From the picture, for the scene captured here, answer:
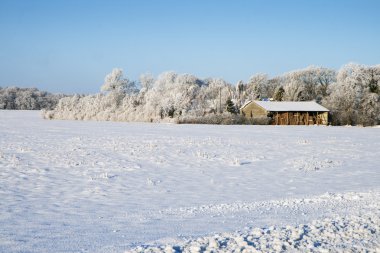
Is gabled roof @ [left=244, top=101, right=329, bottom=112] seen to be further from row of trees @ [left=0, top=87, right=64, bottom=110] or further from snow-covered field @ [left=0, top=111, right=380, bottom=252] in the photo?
row of trees @ [left=0, top=87, right=64, bottom=110]

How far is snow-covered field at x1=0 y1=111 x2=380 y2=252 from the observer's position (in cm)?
661

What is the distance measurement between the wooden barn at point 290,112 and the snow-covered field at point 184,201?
46821 millimetres

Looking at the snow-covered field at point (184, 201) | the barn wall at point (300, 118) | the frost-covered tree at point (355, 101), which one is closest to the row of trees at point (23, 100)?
the barn wall at point (300, 118)

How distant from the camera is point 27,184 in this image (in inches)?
516

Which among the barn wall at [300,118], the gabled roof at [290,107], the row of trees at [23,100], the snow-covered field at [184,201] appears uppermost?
the row of trees at [23,100]

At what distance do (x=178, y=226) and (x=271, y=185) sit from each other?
654 centimetres

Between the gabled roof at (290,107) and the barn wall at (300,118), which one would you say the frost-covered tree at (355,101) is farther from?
the gabled roof at (290,107)

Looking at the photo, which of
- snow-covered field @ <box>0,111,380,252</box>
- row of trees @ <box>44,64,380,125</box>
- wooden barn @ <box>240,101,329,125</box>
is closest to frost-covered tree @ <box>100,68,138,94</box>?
row of trees @ <box>44,64,380,125</box>

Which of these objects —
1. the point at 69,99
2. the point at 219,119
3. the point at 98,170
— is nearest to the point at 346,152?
the point at 98,170

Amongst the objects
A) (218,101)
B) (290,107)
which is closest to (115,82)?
(218,101)

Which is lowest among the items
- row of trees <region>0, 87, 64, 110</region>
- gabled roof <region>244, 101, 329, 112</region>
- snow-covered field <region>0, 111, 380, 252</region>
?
snow-covered field <region>0, 111, 380, 252</region>

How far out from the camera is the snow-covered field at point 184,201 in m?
6.61

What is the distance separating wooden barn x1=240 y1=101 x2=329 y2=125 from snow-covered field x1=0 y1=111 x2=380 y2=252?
46821mm

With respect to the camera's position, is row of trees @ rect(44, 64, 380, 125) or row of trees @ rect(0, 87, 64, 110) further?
row of trees @ rect(0, 87, 64, 110)
